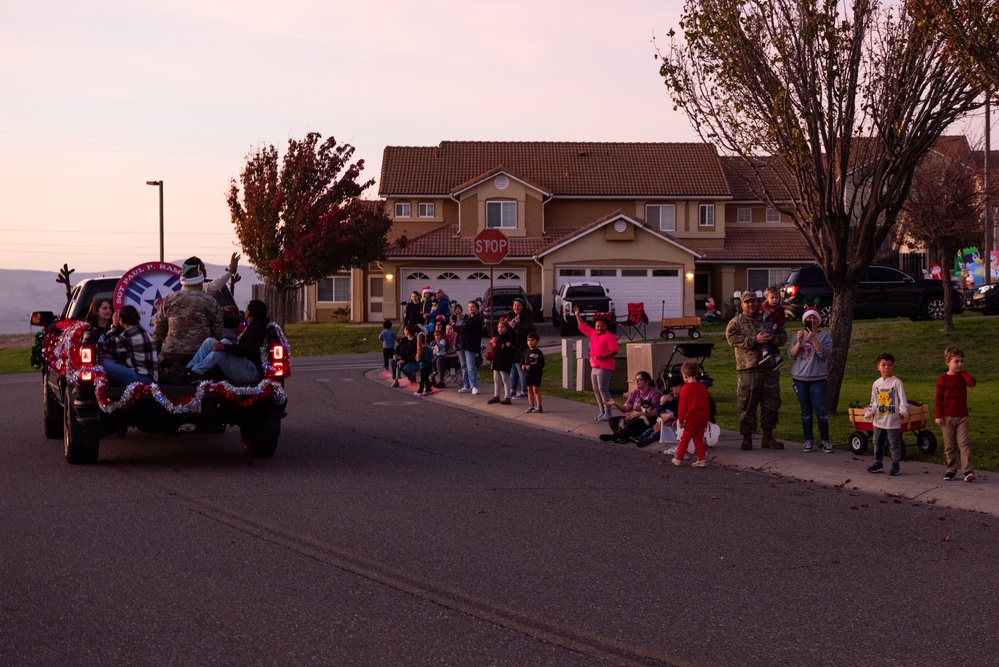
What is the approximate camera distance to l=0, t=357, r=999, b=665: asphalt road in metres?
6.21

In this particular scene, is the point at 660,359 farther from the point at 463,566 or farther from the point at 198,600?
the point at 198,600

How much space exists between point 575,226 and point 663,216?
3.80 meters

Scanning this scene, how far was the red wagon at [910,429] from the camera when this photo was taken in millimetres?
13172

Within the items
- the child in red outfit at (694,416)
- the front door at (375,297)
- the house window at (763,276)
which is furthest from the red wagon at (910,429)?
the front door at (375,297)

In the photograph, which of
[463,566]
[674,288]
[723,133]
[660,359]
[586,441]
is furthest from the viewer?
[674,288]

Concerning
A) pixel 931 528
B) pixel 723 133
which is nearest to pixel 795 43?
pixel 723 133

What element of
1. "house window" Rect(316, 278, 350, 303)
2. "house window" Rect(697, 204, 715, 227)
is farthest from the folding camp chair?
"house window" Rect(316, 278, 350, 303)

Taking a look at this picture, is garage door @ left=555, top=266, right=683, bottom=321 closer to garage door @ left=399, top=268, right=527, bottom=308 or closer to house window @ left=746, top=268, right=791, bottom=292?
garage door @ left=399, top=268, right=527, bottom=308

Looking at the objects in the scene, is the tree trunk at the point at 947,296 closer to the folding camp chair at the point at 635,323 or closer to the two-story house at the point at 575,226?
the folding camp chair at the point at 635,323

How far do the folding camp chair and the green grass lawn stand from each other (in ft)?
6.64

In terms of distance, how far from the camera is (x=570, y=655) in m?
6.01

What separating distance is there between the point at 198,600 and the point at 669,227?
46.3 m

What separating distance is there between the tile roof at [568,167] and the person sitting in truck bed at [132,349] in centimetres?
3778

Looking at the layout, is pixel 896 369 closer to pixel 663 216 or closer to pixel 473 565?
pixel 473 565
